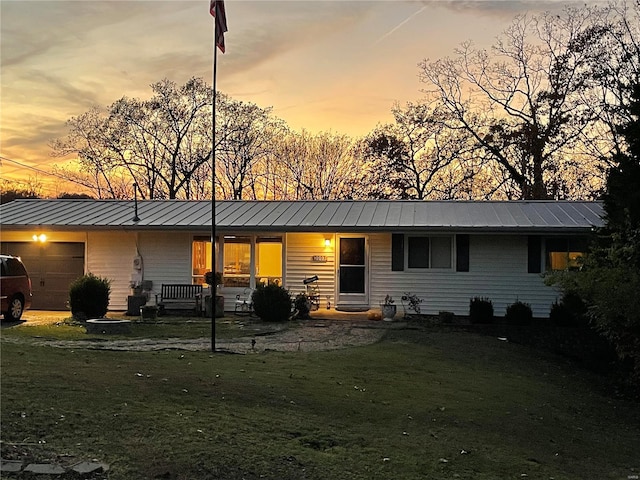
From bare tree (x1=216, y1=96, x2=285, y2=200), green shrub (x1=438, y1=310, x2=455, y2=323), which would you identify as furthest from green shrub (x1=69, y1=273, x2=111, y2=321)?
bare tree (x1=216, y1=96, x2=285, y2=200)

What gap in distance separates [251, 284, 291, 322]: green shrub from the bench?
8.00ft

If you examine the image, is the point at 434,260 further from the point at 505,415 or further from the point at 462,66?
the point at 462,66

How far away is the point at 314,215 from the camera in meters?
19.2

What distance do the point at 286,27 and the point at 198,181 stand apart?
24941 mm

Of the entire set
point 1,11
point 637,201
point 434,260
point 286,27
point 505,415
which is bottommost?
point 505,415

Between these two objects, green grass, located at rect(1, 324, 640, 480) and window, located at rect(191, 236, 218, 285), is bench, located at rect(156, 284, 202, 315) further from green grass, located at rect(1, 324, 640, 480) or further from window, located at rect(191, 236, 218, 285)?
green grass, located at rect(1, 324, 640, 480)

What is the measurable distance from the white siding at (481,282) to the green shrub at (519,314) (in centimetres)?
92

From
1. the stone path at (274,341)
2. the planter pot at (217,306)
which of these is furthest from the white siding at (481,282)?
the planter pot at (217,306)

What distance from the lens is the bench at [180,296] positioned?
59.6 ft

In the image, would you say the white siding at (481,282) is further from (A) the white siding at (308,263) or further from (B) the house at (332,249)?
(A) the white siding at (308,263)

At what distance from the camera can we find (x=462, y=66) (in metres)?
34.0

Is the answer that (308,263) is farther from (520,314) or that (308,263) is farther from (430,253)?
(520,314)

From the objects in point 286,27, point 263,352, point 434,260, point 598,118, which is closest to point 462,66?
point 598,118

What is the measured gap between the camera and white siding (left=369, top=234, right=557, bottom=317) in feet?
59.0
